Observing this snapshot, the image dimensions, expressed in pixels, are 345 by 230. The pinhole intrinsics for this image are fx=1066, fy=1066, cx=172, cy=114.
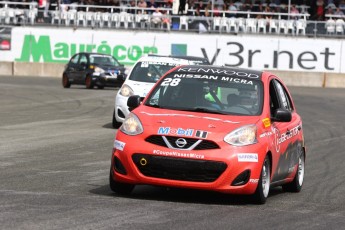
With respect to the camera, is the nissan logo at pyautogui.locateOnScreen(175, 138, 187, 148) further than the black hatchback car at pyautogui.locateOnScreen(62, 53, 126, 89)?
No

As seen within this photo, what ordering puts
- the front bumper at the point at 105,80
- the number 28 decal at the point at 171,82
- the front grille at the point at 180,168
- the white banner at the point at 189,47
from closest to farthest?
the front grille at the point at 180,168 → the number 28 decal at the point at 171,82 → the front bumper at the point at 105,80 → the white banner at the point at 189,47

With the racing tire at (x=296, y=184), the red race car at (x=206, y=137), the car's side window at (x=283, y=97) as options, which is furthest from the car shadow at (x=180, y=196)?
the car's side window at (x=283, y=97)

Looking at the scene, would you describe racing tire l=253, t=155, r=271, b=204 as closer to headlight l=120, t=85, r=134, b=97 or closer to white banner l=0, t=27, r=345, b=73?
headlight l=120, t=85, r=134, b=97

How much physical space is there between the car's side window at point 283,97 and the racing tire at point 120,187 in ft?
7.61

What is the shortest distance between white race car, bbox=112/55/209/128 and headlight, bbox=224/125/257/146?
10991 mm

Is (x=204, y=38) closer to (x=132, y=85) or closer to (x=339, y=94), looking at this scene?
(x=339, y=94)

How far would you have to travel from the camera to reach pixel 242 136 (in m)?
10.7

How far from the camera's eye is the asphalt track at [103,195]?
30.0 ft

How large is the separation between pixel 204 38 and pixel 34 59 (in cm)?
850

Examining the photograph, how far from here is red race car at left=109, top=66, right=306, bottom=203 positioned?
34.3ft

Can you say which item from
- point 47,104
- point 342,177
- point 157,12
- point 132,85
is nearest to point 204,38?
point 157,12

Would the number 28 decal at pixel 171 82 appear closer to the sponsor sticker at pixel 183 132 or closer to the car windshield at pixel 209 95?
the car windshield at pixel 209 95

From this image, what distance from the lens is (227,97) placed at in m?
11.6

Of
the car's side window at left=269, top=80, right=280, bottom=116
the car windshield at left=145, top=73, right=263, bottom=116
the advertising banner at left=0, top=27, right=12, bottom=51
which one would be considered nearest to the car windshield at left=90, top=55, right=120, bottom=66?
the advertising banner at left=0, top=27, right=12, bottom=51
